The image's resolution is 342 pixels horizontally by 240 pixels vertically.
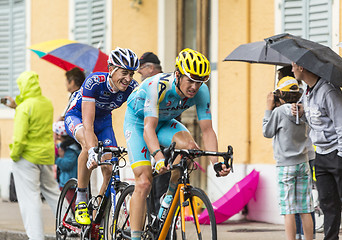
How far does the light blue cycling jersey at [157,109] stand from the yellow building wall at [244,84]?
4.44 metres

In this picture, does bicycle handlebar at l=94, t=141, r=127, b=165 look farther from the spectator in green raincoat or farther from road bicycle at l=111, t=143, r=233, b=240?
the spectator in green raincoat

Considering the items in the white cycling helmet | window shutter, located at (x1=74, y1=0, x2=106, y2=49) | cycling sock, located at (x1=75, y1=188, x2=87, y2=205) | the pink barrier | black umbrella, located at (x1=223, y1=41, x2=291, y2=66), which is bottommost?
the pink barrier

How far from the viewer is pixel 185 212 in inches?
249

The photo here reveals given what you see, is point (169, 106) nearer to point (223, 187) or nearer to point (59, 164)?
point (59, 164)

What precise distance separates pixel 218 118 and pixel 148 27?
2.35 m

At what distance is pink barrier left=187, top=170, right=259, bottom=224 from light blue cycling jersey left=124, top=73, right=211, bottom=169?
3.92 meters

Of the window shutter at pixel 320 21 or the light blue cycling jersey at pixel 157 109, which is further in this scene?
the window shutter at pixel 320 21

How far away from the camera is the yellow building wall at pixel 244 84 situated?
11.5m

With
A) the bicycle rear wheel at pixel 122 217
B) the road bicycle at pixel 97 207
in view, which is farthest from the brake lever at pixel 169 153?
the road bicycle at pixel 97 207

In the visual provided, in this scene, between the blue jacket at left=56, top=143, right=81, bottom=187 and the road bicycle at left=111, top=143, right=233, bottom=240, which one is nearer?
the road bicycle at left=111, top=143, right=233, bottom=240

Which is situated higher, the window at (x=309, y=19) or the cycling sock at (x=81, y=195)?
the window at (x=309, y=19)

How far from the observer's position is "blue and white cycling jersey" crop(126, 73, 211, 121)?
6.72 metres

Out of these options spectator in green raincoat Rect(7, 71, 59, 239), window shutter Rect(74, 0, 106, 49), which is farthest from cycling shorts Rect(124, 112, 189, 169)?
window shutter Rect(74, 0, 106, 49)

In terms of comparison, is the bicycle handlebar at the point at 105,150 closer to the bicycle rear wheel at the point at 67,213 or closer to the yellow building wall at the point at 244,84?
the bicycle rear wheel at the point at 67,213
